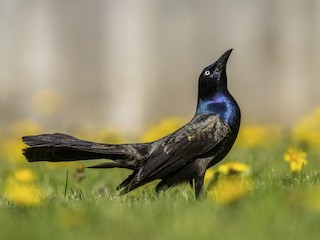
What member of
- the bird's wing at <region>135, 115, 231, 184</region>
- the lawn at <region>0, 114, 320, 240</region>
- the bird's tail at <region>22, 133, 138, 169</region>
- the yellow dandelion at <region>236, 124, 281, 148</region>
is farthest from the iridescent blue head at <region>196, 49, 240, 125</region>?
the yellow dandelion at <region>236, 124, 281, 148</region>

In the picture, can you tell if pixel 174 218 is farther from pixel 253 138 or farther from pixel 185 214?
pixel 253 138

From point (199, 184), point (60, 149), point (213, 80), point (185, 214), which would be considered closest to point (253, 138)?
point (213, 80)

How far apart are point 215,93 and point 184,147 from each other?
42 centimetres

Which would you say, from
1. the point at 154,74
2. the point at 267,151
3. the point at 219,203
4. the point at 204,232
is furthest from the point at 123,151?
the point at 154,74

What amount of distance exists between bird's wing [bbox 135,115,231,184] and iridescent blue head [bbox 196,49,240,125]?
4.3 inches

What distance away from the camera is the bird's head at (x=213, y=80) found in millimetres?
4738

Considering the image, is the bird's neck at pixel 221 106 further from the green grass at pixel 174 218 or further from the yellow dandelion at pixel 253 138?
the yellow dandelion at pixel 253 138

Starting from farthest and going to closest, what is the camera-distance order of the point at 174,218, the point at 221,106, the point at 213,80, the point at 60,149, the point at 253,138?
the point at 253,138, the point at 213,80, the point at 221,106, the point at 60,149, the point at 174,218

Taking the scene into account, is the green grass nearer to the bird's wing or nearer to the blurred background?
the bird's wing

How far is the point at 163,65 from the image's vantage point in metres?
11.0

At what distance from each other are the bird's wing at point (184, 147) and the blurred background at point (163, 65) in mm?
6296

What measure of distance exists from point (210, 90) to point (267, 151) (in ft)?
6.97

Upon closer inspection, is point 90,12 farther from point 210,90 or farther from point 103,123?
point 210,90

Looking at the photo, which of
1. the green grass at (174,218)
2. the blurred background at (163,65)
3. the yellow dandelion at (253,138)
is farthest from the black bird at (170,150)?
the blurred background at (163,65)
